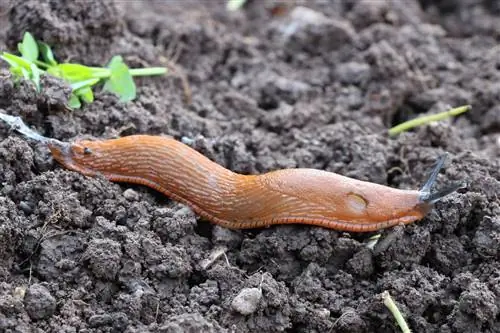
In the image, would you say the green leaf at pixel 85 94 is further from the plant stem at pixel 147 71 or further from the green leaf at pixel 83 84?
the plant stem at pixel 147 71

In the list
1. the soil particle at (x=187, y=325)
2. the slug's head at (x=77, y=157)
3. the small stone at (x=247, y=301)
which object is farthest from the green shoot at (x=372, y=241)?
the slug's head at (x=77, y=157)

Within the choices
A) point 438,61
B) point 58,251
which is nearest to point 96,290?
point 58,251

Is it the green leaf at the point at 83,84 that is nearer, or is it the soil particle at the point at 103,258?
the soil particle at the point at 103,258

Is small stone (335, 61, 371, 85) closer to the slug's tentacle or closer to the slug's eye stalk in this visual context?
the slug's eye stalk

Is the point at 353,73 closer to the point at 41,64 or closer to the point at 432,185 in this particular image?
the point at 432,185

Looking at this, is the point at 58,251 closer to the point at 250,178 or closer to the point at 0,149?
the point at 0,149

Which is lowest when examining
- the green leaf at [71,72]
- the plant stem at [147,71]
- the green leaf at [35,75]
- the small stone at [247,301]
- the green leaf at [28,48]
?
the small stone at [247,301]
